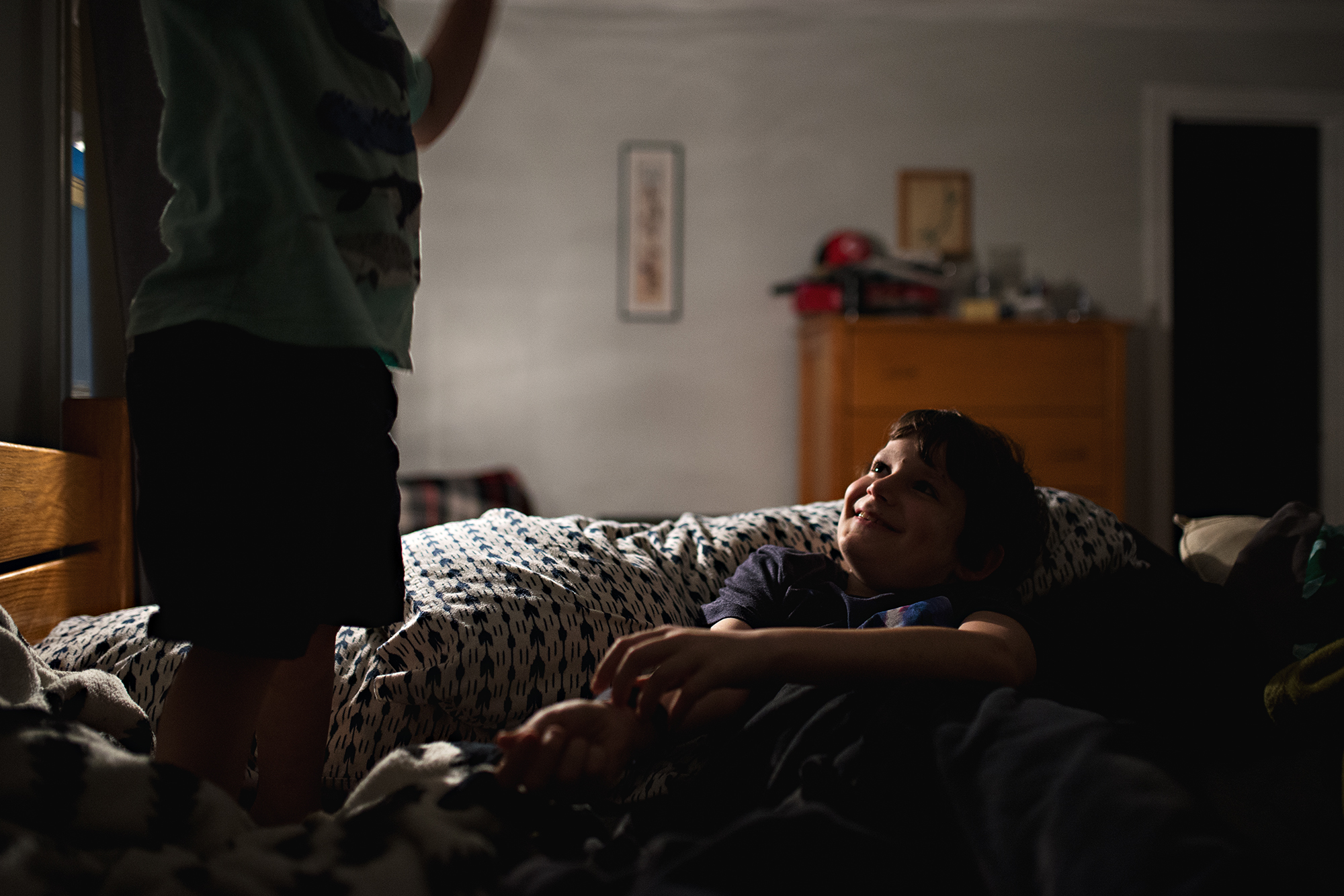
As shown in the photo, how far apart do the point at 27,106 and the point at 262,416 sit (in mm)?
939

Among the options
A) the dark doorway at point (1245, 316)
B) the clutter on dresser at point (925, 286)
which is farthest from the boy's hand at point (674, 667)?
the dark doorway at point (1245, 316)

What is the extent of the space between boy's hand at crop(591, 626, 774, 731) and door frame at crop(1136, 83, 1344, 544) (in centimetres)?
353

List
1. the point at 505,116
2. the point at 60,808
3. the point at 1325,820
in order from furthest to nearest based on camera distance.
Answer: the point at 505,116
the point at 1325,820
the point at 60,808

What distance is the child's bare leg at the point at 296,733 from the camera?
2.88ft

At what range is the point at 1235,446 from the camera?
3.80 m

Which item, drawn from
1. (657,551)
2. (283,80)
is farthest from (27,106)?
(657,551)

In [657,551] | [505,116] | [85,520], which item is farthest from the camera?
[505,116]

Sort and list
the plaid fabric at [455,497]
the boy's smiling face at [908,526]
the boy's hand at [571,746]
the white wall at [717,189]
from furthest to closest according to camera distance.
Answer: the white wall at [717,189], the plaid fabric at [455,497], the boy's smiling face at [908,526], the boy's hand at [571,746]

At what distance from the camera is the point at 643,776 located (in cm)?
81

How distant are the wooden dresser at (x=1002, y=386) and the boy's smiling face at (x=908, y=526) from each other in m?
2.12

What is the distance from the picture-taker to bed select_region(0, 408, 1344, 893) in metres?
0.55

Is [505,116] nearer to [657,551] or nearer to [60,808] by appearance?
[657,551]

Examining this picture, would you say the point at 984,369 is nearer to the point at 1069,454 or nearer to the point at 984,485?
the point at 1069,454

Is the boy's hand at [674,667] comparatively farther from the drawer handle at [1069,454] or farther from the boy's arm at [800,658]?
the drawer handle at [1069,454]
